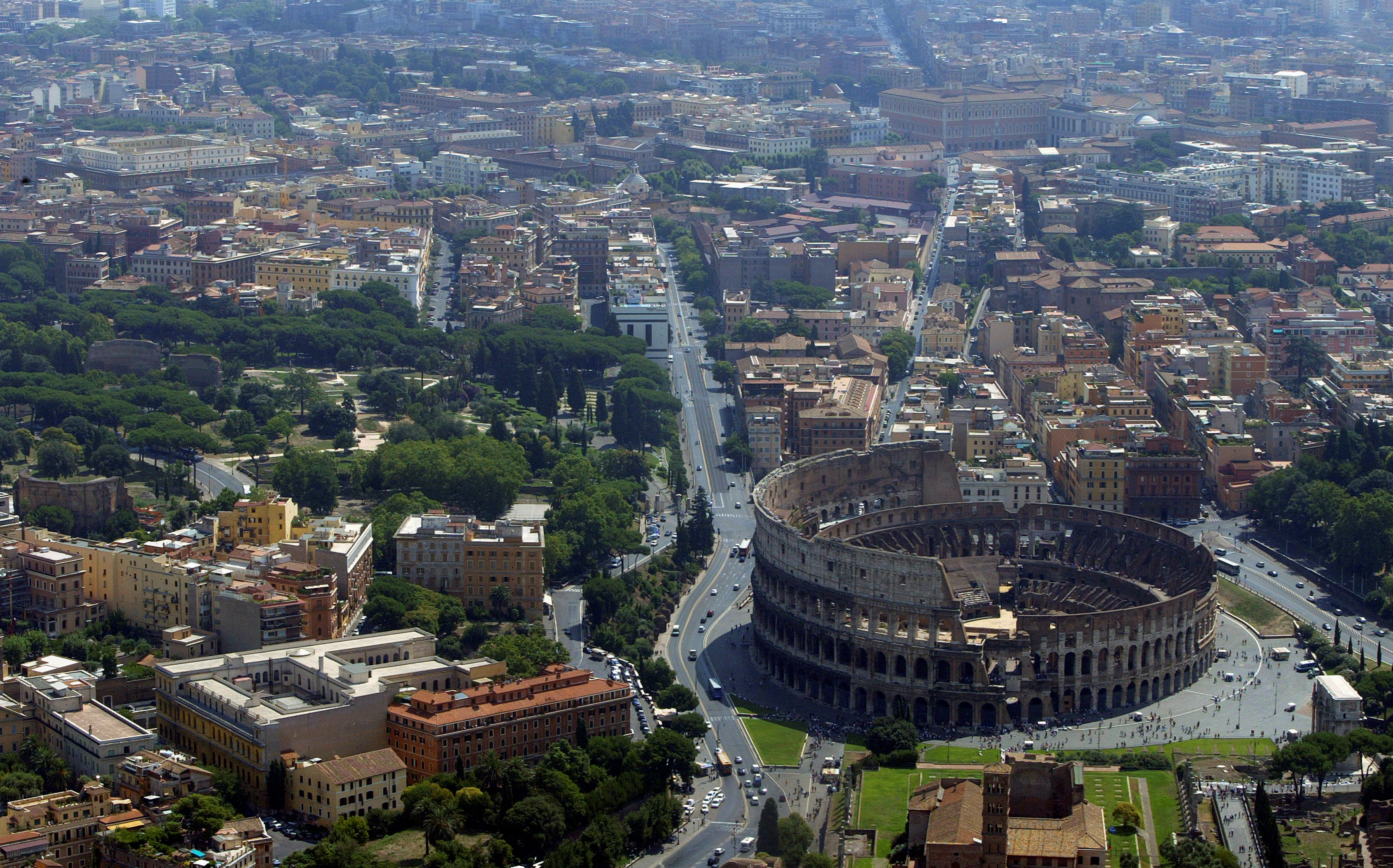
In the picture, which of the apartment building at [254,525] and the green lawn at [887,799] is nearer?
the green lawn at [887,799]

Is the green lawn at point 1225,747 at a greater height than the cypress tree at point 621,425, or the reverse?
the cypress tree at point 621,425

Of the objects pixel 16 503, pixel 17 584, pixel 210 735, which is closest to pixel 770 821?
pixel 210 735

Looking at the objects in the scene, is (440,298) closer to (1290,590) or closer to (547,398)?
(547,398)

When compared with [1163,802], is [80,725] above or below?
above

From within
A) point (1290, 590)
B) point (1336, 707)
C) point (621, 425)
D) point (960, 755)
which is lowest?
point (960, 755)

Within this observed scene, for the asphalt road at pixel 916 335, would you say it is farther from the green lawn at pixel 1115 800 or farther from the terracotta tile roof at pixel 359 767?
the terracotta tile roof at pixel 359 767

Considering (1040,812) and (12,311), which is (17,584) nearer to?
(1040,812)

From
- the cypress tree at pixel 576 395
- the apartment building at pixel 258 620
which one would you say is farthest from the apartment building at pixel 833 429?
the apartment building at pixel 258 620

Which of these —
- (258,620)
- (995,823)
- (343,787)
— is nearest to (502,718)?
(343,787)
